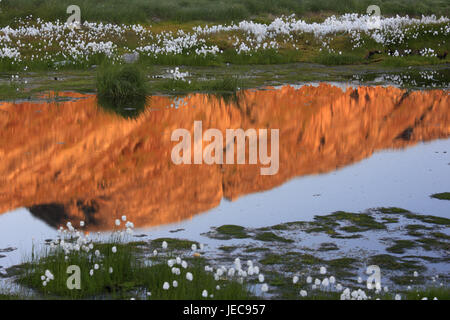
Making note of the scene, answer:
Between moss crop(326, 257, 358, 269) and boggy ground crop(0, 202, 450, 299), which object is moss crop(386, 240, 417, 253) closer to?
boggy ground crop(0, 202, 450, 299)

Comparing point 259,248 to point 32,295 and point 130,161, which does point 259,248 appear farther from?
point 130,161

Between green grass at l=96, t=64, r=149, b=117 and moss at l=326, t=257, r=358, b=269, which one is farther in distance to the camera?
green grass at l=96, t=64, r=149, b=117

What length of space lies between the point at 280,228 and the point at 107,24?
25740 millimetres

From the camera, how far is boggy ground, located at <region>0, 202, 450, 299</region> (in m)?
7.57

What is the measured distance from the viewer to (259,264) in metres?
8.68

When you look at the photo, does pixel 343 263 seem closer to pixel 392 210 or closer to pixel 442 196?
pixel 392 210

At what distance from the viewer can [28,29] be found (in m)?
32.2

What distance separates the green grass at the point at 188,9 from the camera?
3609 centimetres

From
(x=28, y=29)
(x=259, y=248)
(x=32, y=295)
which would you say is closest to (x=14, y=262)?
(x=32, y=295)

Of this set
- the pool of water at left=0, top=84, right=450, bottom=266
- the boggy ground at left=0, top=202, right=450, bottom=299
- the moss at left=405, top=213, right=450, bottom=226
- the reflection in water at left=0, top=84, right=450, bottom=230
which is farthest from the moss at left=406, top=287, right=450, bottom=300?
the reflection in water at left=0, top=84, right=450, bottom=230

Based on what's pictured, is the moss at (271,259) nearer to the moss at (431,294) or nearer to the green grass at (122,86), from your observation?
the moss at (431,294)

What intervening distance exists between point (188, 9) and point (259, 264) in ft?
109

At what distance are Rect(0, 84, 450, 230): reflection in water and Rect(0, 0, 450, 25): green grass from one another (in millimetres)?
12819

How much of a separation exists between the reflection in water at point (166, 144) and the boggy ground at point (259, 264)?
1.62m
